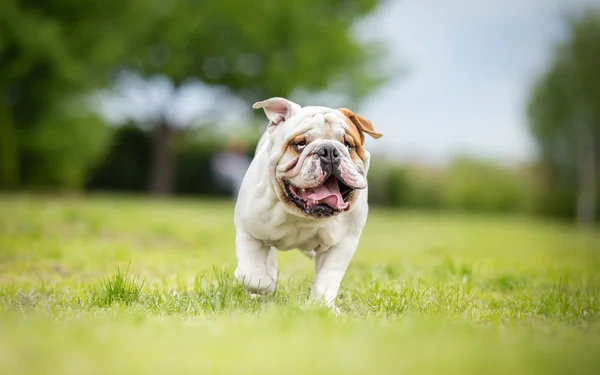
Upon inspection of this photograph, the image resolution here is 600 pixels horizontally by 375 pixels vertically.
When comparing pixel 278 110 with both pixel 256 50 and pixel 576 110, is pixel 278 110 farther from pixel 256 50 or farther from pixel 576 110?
pixel 576 110

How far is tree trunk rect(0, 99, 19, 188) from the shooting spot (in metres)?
19.2

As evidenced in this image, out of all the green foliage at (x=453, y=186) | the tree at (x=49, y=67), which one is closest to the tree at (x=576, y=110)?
the green foliage at (x=453, y=186)

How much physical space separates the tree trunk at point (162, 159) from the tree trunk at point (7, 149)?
5724mm

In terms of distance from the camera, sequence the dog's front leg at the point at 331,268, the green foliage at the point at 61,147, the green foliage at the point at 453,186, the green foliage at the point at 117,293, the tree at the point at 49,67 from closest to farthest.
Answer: the green foliage at the point at 117,293 → the dog's front leg at the point at 331,268 → the tree at the point at 49,67 → the green foliage at the point at 61,147 → the green foliage at the point at 453,186

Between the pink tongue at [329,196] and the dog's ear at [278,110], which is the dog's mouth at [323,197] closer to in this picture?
the pink tongue at [329,196]

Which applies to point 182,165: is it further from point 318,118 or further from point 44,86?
point 318,118

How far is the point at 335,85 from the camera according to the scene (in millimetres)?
24281

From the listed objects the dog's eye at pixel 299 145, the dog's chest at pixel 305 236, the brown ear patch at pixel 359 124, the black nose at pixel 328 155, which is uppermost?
the brown ear patch at pixel 359 124

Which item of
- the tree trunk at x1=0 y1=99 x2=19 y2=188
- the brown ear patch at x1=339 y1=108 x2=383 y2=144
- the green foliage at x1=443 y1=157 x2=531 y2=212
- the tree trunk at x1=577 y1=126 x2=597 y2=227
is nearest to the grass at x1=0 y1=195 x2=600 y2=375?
the brown ear patch at x1=339 y1=108 x2=383 y2=144

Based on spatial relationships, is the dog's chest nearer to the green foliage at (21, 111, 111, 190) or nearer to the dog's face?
the dog's face

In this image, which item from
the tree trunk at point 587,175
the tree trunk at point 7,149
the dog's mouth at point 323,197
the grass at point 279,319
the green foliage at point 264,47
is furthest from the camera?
the tree trunk at point 587,175

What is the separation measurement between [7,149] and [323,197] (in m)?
18.9

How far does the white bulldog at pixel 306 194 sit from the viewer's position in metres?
3.64

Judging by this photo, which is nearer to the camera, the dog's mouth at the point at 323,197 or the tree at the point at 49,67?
the dog's mouth at the point at 323,197
